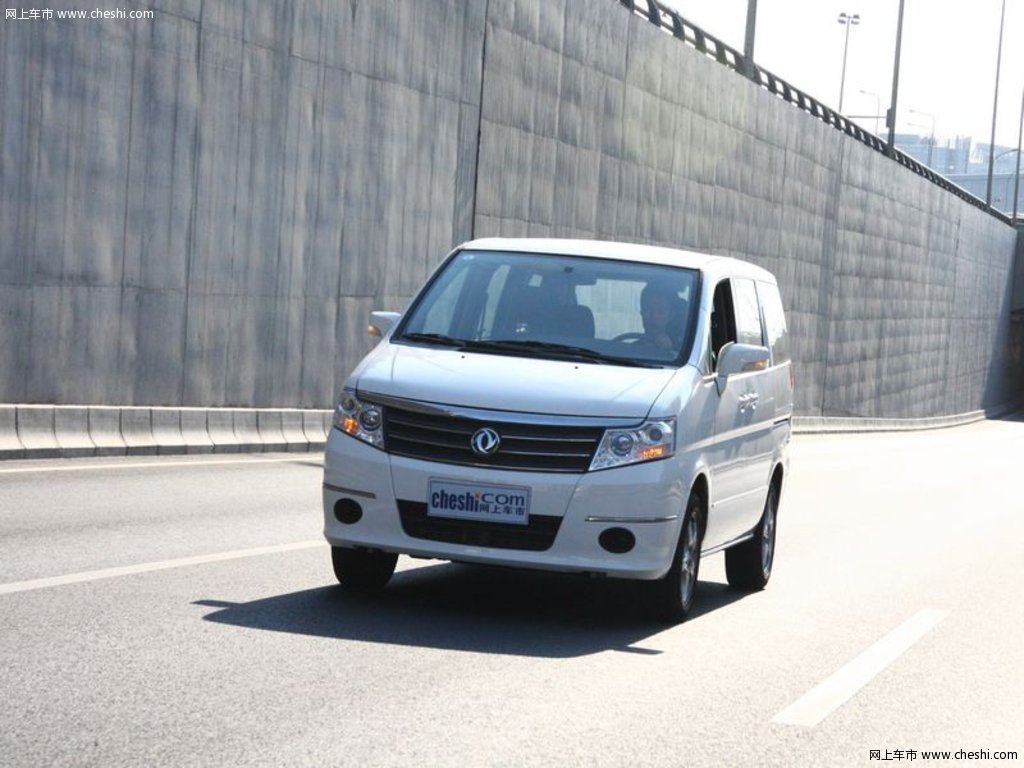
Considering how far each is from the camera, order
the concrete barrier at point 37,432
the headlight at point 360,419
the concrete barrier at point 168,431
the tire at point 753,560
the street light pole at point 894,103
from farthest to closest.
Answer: the street light pole at point 894,103, the concrete barrier at point 168,431, the concrete barrier at point 37,432, the tire at point 753,560, the headlight at point 360,419

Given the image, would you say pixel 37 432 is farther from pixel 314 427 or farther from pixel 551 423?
pixel 551 423

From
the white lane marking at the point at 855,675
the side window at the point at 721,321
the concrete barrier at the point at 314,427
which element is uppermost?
the side window at the point at 721,321

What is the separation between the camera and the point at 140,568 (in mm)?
9734

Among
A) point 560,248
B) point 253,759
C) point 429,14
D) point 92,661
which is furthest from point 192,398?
point 253,759

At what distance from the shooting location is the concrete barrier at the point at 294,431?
Result: 20250mm

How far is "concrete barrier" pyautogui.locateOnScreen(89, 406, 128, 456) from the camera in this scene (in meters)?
16.6

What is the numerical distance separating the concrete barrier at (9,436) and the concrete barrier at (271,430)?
435 cm

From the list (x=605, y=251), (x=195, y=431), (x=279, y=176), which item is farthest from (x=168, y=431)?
(x=605, y=251)

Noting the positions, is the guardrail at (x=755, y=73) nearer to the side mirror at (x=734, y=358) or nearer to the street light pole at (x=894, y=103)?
the street light pole at (x=894, y=103)

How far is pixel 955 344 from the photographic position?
263ft

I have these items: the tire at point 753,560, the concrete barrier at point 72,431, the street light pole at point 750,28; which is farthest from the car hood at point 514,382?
the street light pole at point 750,28

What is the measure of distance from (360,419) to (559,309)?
56.2 inches

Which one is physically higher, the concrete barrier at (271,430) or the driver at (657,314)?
the driver at (657,314)

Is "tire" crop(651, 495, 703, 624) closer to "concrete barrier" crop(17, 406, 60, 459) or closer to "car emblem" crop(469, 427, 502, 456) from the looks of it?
"car emblem" crop(469, 427, 502, 456)
